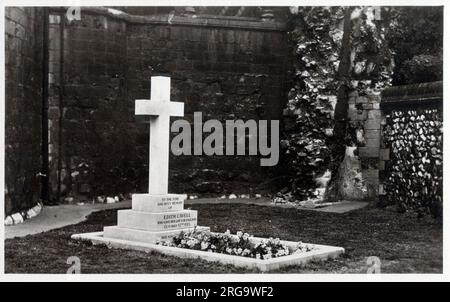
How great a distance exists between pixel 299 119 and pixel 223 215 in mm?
3315

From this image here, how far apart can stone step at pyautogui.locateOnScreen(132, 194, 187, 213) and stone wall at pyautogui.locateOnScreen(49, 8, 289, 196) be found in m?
4.63

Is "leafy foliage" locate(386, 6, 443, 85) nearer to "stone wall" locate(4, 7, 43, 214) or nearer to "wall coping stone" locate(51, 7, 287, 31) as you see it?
"wall coping stone" locate(51, 7, 287, 31)

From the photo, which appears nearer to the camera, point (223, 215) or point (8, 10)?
point (8, 10)

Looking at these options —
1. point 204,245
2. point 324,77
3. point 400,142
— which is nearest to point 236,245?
point 204,245

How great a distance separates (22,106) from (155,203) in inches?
141

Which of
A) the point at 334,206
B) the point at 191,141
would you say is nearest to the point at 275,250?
the point at 334,206

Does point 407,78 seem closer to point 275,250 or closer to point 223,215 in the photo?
point 223,215

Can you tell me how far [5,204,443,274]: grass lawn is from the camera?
24.5 ft

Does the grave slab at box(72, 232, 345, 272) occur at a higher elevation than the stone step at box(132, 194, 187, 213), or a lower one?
lower

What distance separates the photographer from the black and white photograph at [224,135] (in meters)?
8.96

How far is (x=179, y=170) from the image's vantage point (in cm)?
1506

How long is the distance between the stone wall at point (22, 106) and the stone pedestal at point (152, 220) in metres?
2.22

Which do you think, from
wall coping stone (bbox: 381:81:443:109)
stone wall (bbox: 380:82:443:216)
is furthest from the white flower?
wall coping stone (bbox: 381:81:443:109)

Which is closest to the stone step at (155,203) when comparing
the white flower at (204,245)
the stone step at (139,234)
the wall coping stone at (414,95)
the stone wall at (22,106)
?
the stone step at (139,234)
